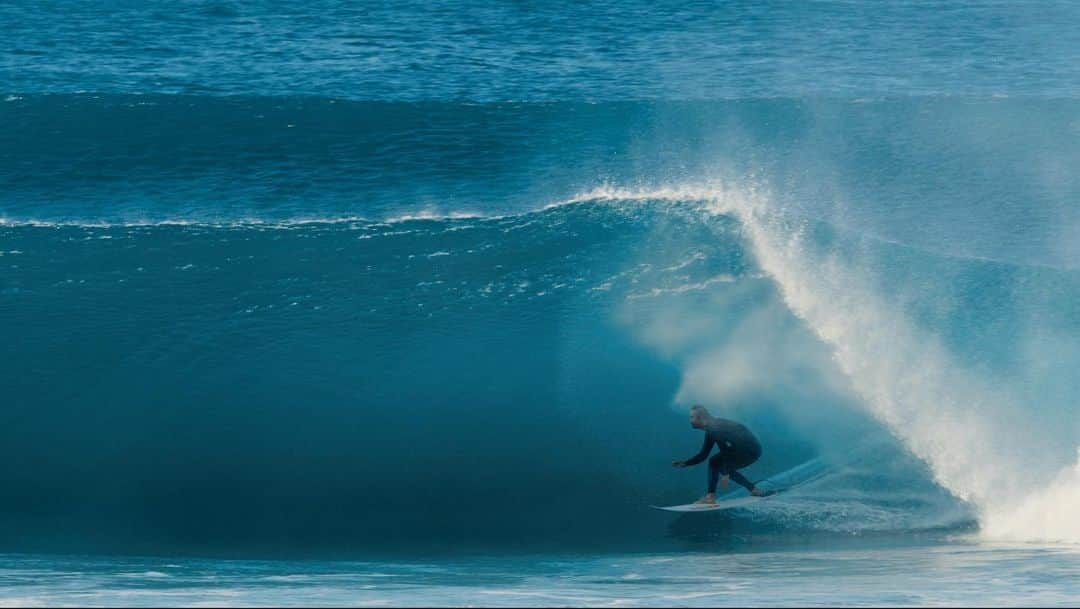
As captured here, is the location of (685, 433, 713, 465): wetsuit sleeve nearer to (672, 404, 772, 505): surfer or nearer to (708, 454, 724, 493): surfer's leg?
(672, 404, 772, 505): surfer

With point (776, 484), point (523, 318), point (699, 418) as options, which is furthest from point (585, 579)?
point (523, 318)

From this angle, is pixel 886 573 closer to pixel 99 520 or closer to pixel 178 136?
pixel 99 520

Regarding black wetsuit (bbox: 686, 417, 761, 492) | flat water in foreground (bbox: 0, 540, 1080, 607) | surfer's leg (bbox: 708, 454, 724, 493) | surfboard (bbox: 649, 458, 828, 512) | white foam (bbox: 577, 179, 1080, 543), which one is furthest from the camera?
white foam (bbox: 577, 179, 1080, 543)

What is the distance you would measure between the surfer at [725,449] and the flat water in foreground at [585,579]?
→ 0.89 m

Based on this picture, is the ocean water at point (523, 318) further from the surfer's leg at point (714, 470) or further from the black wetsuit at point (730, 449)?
the black wetsuit at point (730, 449)

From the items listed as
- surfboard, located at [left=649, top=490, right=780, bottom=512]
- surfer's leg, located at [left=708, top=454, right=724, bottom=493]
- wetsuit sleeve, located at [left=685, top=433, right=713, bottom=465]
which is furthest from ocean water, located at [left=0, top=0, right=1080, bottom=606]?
wetsuit sleeve, located at [left=685, top=433, right=713, bottom=465]

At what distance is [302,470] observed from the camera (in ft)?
51.3

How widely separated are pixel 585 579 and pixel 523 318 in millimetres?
6344

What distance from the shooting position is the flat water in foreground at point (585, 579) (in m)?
11.0

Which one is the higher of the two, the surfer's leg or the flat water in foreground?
the surfer's leg

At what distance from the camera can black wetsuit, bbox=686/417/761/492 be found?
1409 cm

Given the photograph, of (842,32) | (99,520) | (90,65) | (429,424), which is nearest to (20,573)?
(99,520)

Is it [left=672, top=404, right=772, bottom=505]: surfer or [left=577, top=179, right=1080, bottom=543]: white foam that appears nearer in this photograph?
[left=672, top=404, right=772, bottom=505]: surfer

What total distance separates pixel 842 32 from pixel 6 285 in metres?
19.2
